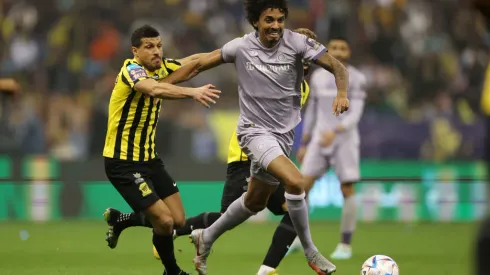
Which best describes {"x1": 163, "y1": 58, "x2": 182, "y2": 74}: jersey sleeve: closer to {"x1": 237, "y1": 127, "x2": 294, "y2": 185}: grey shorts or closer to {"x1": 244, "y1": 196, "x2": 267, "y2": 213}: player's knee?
{"x1": 237, "y1": 127, "x2": 294, "y2": 185}: grey shorts

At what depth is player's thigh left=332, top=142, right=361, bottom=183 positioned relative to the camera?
36.1 ft

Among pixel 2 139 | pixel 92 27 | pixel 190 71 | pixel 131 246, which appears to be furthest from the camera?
pixel 92 27

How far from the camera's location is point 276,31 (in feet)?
24.6

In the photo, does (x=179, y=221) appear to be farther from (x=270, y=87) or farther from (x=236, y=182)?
(x=270, y=87)

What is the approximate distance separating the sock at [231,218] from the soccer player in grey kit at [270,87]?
0.03m

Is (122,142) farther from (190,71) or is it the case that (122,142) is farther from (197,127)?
(197,127)

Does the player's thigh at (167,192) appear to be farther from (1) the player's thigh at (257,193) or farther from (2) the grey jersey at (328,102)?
(2) the grey jersey at (328,102)

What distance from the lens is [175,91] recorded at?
6.98 meters

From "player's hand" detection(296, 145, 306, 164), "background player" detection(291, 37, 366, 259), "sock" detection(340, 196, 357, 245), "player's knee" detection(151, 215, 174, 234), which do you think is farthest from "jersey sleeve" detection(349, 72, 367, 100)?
"player's knee" detection(151, 215, 174, 234)

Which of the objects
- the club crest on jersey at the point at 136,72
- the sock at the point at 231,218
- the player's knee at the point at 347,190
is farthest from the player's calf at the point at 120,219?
the player's knee at the point at 347,190

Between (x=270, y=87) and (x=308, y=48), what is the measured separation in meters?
0.42

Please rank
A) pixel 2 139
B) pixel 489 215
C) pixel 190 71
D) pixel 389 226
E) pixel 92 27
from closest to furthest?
pixel 489 215 < pixel 190 71 < pixel 389 226 < pixel 2 139 < pixel 92 27

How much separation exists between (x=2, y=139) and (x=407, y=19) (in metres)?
7.73

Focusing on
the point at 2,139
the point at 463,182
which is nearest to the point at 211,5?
the point at 2,139
